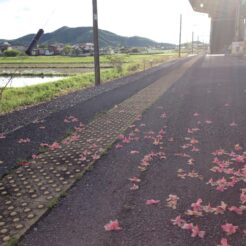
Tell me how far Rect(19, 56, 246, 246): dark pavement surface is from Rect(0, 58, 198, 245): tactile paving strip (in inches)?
7.6

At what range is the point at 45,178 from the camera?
574cm

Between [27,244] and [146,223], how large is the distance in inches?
55.4

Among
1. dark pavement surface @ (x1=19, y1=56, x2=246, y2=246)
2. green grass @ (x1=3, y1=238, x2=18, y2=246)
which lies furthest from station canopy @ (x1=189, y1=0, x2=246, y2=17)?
green grass @ (x1=3, y1=238, x2=18, y2=246)

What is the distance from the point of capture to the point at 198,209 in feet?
14.9

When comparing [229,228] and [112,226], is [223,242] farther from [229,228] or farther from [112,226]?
[112,226]

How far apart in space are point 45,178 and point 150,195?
71.3 inches

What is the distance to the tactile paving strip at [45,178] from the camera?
14.6ft

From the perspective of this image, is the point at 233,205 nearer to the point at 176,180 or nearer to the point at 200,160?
the point at 176,180

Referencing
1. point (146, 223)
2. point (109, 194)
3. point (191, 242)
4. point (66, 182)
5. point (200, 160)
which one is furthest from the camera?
point (200, 160)

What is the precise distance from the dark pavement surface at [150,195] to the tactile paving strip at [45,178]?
19 centimetres

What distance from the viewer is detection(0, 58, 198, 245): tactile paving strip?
445 cm

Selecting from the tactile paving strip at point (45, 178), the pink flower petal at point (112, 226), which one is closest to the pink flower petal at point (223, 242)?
the pink flower petal at point (112, 226)

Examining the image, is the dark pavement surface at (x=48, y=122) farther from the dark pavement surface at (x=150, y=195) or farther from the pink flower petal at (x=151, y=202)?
the pink flower petal at (x=151, y=202)

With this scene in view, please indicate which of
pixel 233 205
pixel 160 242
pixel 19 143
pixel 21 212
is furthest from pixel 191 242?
pixel 19 143
